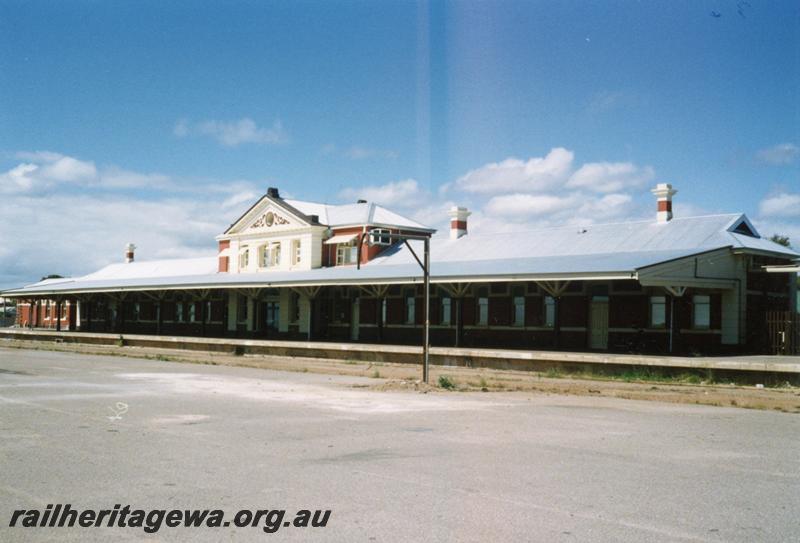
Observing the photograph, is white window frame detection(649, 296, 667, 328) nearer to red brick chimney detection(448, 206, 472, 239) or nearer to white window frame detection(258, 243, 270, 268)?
red brick chimney detection(448, 206, 472, 239)

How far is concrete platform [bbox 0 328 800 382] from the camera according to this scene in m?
20.2

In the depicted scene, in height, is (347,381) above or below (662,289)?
below

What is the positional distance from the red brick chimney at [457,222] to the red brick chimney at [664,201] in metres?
10.7

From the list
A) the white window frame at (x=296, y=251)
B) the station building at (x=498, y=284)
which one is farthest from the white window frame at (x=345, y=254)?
the white window frame at (x=296, y=251)

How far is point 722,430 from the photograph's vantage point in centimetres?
1177

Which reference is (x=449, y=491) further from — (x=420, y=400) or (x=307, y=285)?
(x=307, y=285)

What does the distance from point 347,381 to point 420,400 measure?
206 inches

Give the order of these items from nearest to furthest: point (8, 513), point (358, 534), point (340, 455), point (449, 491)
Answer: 1. point (358, 534)
2. point (8, 513)
3. point (449, 491)
4. point (340, 455)

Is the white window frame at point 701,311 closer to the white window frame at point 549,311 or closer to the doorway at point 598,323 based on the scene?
the doorway at point 598,323

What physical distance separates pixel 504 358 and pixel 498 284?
7.64 m

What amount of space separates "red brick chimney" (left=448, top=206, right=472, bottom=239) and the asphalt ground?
80.6 feet

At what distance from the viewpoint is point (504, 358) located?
25.2 m

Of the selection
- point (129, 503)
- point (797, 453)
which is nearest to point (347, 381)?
point (797, 453)

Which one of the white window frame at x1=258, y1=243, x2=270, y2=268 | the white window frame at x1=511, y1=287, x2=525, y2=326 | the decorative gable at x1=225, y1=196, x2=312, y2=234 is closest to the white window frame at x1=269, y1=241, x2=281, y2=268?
the white window frame at x1=258, y1=243, x2=270, y2=268
